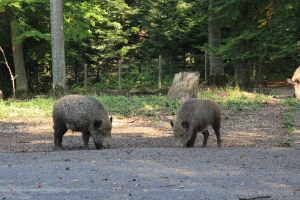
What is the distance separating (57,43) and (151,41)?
1019 cm

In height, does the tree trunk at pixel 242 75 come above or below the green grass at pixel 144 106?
above

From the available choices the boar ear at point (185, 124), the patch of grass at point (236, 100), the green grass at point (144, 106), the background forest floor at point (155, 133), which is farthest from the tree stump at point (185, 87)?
the boar ear at point (185, 124)

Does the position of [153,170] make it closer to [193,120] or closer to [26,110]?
[193,120]

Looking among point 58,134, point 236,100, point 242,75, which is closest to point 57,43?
point 236,100

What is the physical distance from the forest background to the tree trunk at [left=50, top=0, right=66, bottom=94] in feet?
5.19

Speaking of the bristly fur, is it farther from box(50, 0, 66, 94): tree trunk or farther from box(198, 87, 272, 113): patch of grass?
box(50, 0, 66, 94): tree trunk

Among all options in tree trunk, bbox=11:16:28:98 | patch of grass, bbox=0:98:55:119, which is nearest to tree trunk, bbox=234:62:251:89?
patch of grass, bbox=0:98:55:119

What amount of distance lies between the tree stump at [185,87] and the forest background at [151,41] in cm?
422

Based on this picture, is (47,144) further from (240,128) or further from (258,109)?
(258,109)

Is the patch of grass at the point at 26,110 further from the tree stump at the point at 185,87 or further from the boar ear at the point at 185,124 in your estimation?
the boar ear at the point at 185,124

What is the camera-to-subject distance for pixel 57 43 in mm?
22047

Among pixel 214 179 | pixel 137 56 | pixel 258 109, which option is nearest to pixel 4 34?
pixel 137 56

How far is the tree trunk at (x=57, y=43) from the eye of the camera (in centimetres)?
2159

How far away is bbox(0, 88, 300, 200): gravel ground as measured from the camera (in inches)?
242
